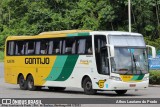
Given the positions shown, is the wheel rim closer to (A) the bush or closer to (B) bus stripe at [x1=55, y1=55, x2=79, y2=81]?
(B) bus stripe at [x1=55, y1=55, x2=79, y2=81]

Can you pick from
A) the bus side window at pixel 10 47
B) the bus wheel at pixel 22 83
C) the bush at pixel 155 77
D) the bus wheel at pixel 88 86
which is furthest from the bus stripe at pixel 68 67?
the bush at pixel 155 77

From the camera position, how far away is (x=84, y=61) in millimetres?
25344

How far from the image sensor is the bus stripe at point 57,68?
26.8 m

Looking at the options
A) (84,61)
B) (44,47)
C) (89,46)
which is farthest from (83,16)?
(89,46)

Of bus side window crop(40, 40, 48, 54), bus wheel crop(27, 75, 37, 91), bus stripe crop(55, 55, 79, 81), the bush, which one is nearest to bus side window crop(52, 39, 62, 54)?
bus side window crop(40, 40, 48, 54)

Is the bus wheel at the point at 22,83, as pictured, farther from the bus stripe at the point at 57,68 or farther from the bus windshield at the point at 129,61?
the bus windshield at the point at 129,61

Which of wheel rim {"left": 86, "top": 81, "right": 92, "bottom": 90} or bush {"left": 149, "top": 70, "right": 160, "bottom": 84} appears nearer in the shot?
wheel rim {"left": 86, "top": 81, "right": 92, "bottom": 90}

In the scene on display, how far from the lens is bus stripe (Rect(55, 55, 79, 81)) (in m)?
26.0

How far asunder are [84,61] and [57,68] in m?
2.41

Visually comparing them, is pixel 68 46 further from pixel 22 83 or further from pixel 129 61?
pixel 22 83

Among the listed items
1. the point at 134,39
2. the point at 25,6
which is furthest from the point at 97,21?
the point at 134,39

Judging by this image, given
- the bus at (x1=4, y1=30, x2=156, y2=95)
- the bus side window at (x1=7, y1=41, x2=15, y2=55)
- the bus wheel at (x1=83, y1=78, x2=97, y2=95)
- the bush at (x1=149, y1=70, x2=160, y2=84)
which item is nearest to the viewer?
the bus at (x1=4, y1=30, x2=156, y2=95)

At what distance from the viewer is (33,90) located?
95.9ft

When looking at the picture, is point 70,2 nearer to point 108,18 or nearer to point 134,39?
point 108,18
